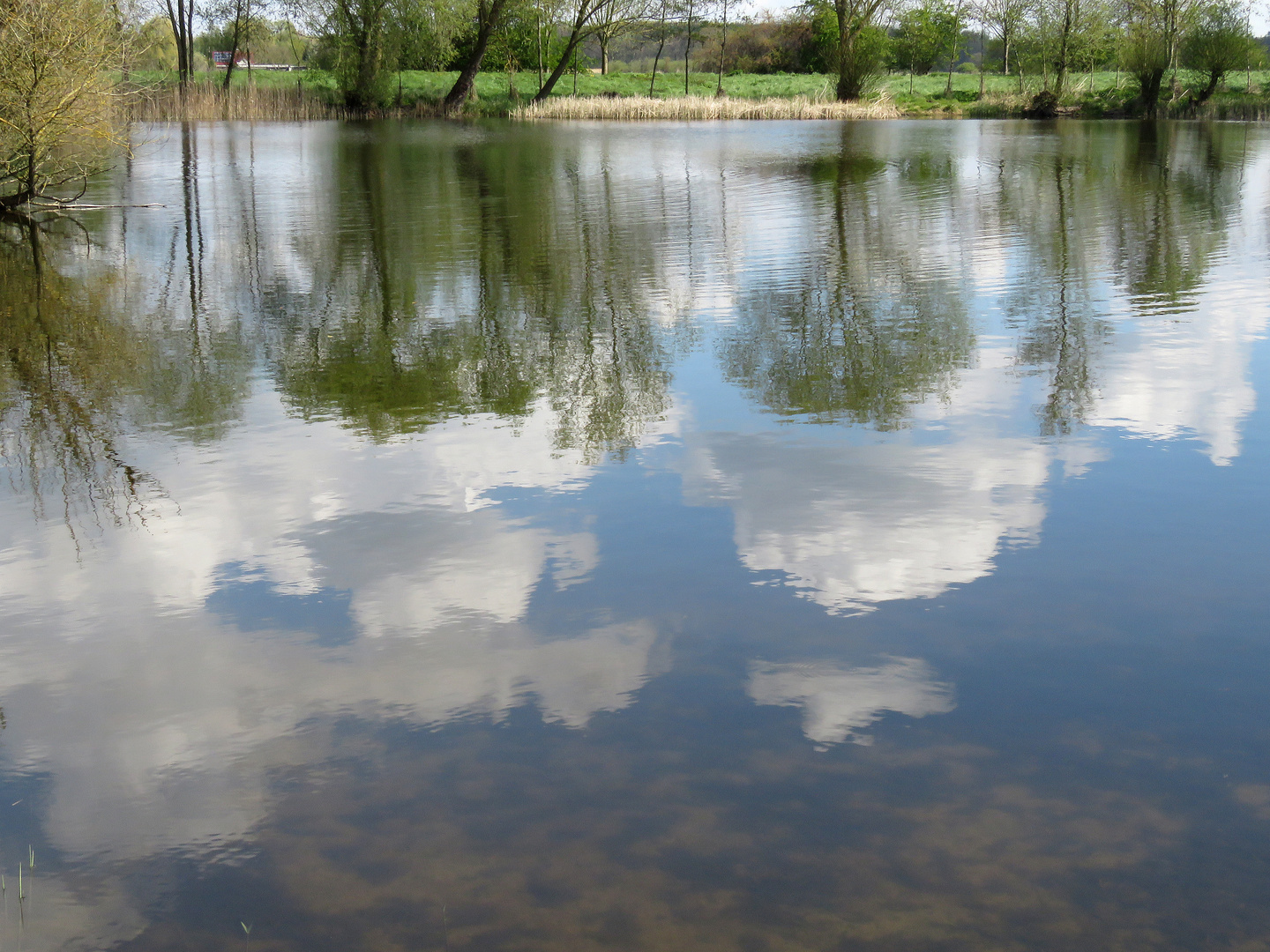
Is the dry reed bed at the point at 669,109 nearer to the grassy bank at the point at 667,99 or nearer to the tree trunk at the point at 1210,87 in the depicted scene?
the grassy bank at the point at 667,99

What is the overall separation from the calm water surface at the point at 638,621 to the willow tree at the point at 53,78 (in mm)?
4563

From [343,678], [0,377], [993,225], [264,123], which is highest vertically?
[264,123]

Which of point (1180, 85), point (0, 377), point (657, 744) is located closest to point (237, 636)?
point (657, 744)

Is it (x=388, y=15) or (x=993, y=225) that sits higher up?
(x=388, y=15)

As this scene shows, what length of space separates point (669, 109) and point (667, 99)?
2116 millimetres

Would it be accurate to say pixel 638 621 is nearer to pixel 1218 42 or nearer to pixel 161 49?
pixel 1218 42

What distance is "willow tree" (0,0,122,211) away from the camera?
12094mm

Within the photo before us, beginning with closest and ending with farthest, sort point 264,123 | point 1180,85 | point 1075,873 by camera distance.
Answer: point 1075,873 < point 264,123 < point 1180,85

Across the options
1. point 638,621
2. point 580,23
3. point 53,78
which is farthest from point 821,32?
point 638,621

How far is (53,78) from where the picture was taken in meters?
12.4

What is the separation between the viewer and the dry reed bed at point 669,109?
145ft

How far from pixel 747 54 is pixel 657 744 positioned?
8334cm

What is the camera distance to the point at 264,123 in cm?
3744

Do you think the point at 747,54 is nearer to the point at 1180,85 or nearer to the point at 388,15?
the point at 1180,85
